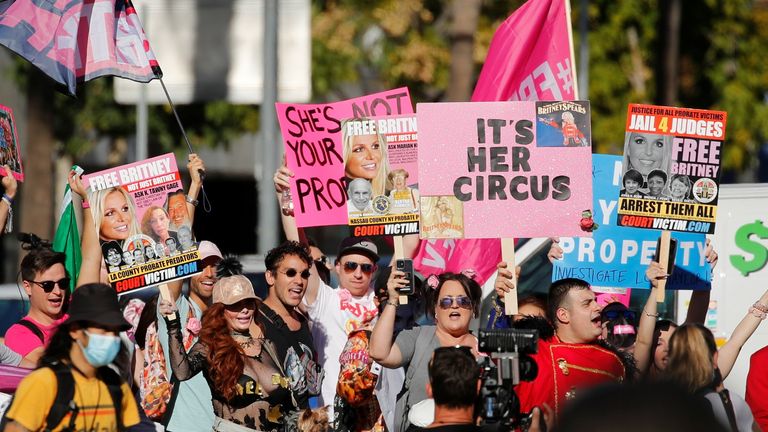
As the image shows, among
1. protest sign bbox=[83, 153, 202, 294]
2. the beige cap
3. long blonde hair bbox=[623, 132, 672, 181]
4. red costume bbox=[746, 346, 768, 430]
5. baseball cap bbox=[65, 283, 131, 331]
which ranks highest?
long blonde hair bbox=[623, 132, 672, 181]

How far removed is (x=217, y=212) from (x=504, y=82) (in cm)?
2252

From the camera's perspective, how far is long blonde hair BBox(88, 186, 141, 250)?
22.0ft

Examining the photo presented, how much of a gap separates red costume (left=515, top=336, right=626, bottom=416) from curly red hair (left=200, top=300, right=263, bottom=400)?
134 cm

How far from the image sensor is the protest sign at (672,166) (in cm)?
704

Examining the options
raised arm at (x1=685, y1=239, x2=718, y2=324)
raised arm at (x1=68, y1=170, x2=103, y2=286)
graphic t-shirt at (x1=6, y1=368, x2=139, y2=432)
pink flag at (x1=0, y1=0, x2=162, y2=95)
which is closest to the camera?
graphic t-shirt at (x1=6, y1=368, x2=139, y2=432)

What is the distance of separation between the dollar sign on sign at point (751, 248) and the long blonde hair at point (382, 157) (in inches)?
118

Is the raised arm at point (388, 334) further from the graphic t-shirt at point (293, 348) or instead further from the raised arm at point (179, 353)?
the raised arm at point (179, 353)

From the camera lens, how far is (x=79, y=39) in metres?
7.87

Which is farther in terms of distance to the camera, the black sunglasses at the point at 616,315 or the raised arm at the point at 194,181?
the black sunglasses at the point at 616,315

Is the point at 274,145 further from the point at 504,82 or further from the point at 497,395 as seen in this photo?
the point at 497,395

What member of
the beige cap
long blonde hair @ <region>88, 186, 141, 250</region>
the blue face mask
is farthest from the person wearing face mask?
long blonde hair @ <region>88, 186, 141, 250</region>

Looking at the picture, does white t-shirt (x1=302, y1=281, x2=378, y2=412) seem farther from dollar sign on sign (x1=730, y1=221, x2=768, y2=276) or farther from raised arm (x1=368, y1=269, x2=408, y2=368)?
dollar sign on sign (x1=730, y1=221, x2=768, y2=276)

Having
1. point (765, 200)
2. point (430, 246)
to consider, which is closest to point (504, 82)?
point (430, 246)

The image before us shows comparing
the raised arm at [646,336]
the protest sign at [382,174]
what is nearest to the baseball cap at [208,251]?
the protest sign at [382,174]
